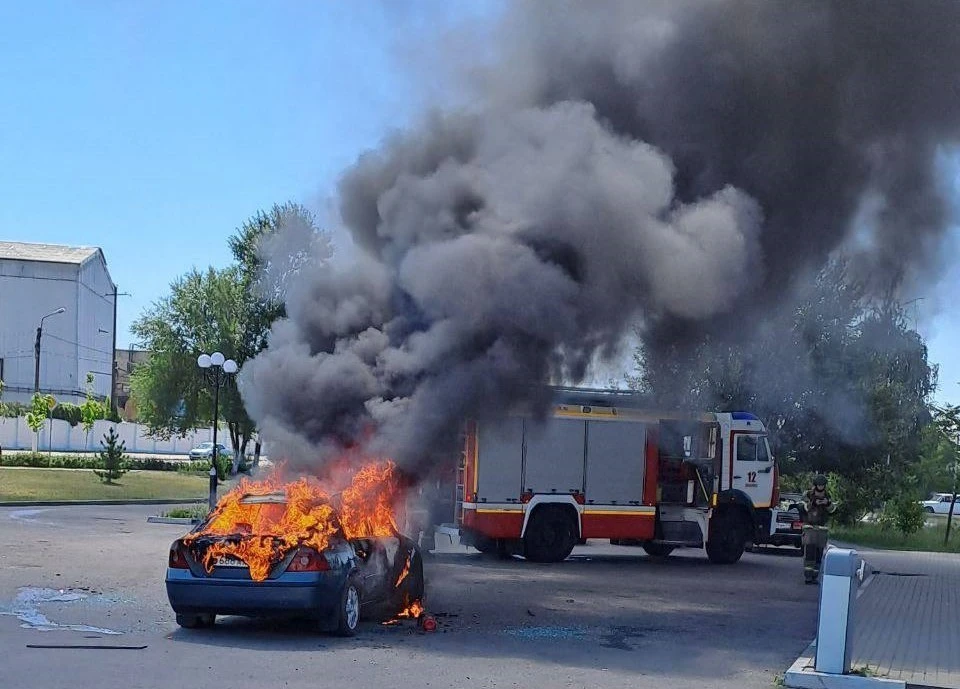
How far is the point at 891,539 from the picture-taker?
29.1m

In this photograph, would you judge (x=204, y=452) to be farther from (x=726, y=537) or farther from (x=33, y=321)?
(x=726, y=537)

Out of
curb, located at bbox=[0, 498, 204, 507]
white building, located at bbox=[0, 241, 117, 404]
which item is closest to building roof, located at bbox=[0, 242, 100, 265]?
white building, located at bbox=[0, 241, 117, 404]

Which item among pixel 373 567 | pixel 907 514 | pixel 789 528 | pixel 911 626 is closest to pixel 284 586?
pixel 373 567

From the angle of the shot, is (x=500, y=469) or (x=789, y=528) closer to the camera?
(x=500, y=469)

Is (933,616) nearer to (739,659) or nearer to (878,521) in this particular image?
(739,659)

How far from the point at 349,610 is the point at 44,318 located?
2477 inches

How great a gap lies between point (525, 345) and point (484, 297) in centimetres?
71

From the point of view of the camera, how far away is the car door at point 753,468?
64.8 ft

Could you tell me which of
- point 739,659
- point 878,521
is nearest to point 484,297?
point 739,659

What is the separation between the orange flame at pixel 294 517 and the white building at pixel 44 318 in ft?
200

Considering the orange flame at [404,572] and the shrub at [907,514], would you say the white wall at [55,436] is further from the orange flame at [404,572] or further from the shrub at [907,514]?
the orange flame at [404,572]

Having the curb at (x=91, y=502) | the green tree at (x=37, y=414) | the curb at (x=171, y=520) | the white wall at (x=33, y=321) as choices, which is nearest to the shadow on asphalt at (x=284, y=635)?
the curb at (x=171, y=520)

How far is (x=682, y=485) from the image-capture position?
62.9 ft

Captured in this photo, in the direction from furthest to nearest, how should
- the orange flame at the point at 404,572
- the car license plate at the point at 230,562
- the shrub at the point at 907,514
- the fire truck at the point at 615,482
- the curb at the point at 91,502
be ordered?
the shrub at the point at 907,514
the curb at the point at 91,502
the fire truck at the point at 615,482
the orange flame at the point at 404,572
the car license plate at the point at 230,562
